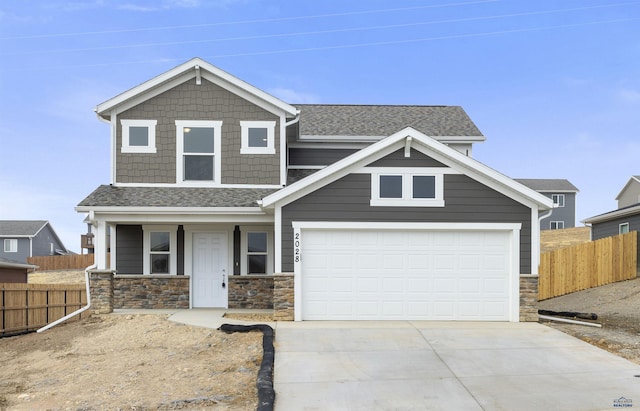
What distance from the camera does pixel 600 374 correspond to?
837 centimetres

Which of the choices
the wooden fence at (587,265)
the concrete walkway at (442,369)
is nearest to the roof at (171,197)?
the concrete walkway at (442,369)

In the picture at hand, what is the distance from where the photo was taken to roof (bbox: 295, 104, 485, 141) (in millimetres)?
17219

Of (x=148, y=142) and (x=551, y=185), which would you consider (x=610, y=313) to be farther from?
(x=551, y=185)

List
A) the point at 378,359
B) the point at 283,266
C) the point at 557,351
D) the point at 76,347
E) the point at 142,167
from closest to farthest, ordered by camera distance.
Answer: the point at 378,359 → the point at 557,351 → the point at 76,347 → the point at 283,266 → the point at 142,167

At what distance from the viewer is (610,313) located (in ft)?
51.8

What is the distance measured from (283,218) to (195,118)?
15.4 feet

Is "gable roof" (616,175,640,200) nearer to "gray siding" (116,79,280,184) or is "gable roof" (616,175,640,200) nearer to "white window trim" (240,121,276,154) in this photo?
"white window trim" (240,121,276,154)

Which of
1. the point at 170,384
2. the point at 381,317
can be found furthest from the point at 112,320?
the point at 381,317

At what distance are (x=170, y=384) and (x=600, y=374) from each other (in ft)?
22.8

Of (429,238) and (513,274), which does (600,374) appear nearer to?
(513,274)

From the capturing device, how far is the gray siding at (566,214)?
47094mm

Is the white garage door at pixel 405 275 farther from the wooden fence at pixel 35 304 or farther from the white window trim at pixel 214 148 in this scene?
the wooden fence at pixel 35 304

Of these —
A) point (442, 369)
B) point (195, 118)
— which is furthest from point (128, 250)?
point (442, 369)

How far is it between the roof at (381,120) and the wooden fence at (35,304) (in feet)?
27.9
